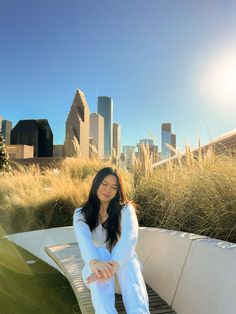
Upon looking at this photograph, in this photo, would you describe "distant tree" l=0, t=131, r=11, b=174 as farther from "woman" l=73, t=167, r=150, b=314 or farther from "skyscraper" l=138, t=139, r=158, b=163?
"woman" l=73, t=167, r=150, b=314

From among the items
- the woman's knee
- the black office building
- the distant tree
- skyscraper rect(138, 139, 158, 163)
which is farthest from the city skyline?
the black office building

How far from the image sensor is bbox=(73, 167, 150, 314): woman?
1930 millimetres

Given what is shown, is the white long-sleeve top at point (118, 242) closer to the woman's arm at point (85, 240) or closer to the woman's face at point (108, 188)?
the woman's arm at point (85, 240)

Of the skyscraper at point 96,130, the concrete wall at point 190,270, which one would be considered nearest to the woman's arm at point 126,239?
the concrete wall at point 190,270

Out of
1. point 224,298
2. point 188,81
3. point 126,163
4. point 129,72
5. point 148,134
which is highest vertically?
point 129,72

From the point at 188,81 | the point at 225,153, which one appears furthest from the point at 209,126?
the point at 188,81

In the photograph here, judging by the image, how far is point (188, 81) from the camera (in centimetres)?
1046

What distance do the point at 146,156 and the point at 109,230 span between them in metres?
1.95

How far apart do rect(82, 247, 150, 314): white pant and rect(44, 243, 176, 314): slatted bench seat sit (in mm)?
112

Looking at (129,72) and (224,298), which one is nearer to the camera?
(224,298)

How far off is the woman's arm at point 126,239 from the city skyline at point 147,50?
61.7 inches

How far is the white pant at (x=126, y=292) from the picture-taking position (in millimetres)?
1876

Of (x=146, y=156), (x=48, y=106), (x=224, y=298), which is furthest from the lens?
(x=48, y=106)

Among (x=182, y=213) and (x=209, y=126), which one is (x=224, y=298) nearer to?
(x=182, y=213)
